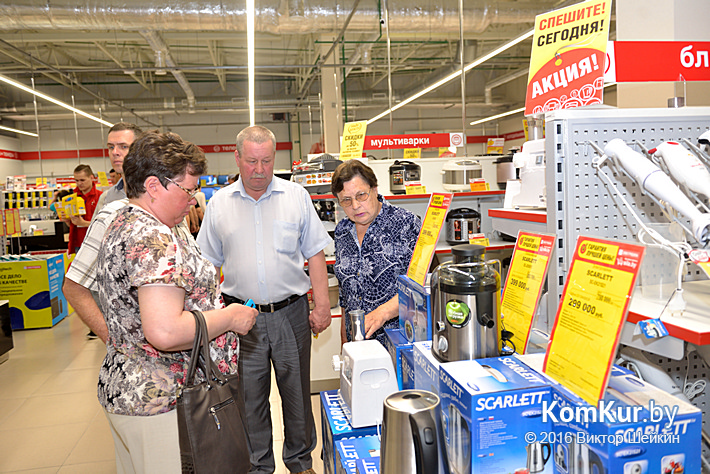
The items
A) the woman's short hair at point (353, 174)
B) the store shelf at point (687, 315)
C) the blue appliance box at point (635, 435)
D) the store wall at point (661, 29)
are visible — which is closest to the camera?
the blue appliance box at point (635, 435)

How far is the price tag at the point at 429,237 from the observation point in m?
1.82

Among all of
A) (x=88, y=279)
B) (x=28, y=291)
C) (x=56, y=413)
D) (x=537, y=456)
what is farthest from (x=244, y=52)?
(x=537, y=456)

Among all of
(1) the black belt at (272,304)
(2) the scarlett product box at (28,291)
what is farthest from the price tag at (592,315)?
(2) the scarlett product box at (28,291)

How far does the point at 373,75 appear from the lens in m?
18.1

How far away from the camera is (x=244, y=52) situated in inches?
623

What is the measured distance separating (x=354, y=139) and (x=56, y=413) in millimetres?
3929

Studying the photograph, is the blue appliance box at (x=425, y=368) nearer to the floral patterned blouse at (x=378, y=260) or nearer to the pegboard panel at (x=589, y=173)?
the pegboard panel at (x=589, y=173)

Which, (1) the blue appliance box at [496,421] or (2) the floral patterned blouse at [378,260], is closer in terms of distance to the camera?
(1) the blue appliance box at [496,421]

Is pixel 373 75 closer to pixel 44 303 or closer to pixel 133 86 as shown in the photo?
pixel 133 86

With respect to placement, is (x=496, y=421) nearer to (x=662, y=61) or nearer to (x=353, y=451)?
(x=353, y=451)

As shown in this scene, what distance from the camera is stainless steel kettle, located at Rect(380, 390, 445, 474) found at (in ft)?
3.37

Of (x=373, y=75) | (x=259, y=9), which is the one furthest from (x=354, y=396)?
(x=373, y=75)

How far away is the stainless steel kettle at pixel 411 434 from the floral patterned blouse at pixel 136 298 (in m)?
0.82

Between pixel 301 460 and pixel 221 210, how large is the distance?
5.13ft
